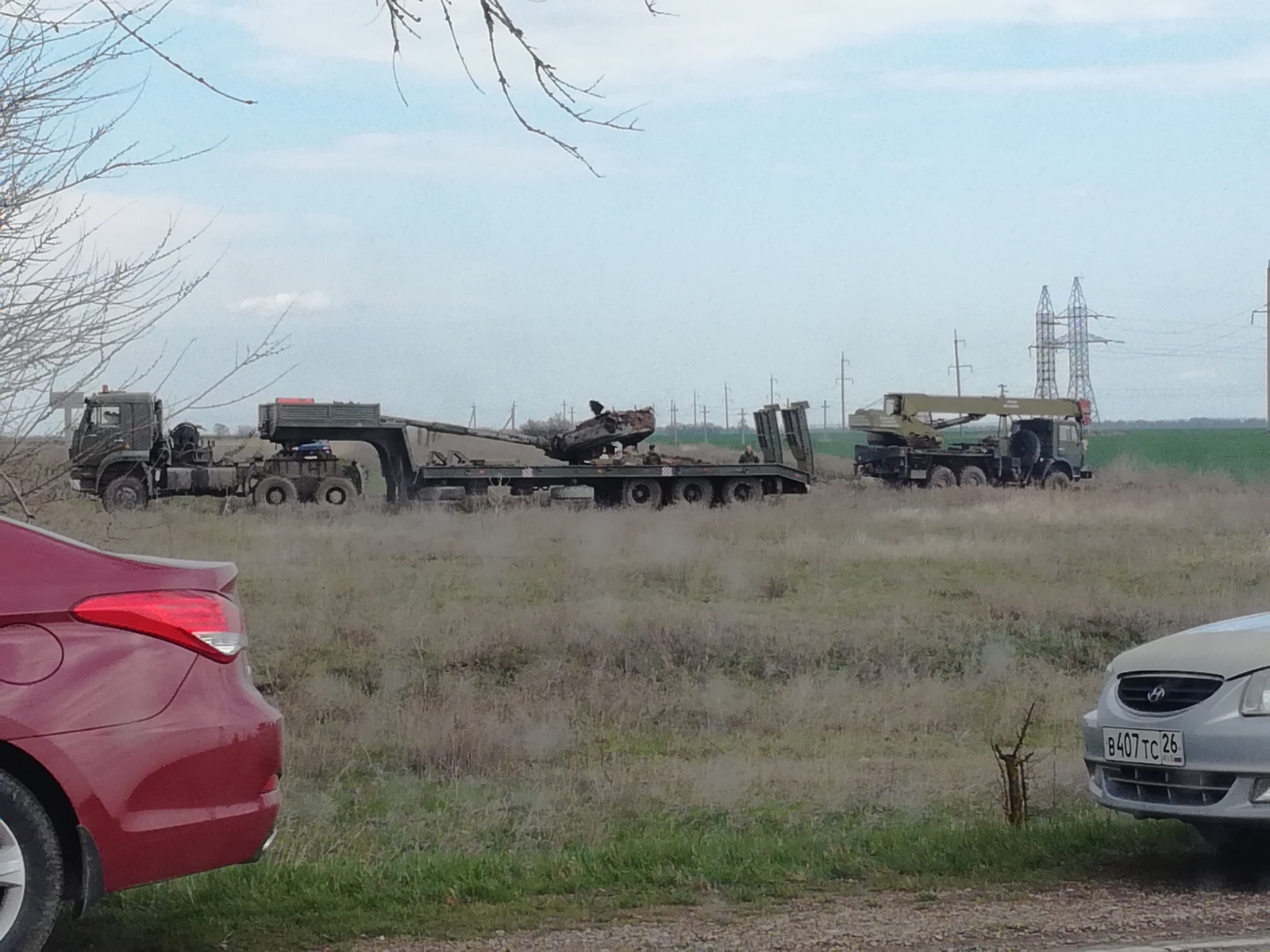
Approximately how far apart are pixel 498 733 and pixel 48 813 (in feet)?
21.5

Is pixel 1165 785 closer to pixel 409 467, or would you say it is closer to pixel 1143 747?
pixel 1143 747

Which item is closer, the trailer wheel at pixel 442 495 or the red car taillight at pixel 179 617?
the red car taillight at pixel 179 617

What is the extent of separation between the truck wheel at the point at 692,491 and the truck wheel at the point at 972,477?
9.63 m

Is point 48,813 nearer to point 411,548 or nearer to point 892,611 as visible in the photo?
point 892,611

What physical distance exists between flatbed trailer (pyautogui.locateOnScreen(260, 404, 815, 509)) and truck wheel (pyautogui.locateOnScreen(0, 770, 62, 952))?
94.5 feet

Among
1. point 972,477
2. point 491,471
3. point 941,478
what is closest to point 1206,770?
point 491,471

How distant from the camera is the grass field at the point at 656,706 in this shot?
5840mm

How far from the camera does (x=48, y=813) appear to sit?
4.23m

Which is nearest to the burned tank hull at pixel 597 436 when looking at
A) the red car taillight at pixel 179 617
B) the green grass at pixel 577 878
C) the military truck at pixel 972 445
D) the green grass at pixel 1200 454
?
the military truck at pixel 972 445

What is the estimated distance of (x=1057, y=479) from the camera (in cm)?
4278

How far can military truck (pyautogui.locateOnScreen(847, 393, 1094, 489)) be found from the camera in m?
42.5

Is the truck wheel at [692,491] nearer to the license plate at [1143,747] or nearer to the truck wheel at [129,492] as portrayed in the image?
the truck wheel at [129,492]

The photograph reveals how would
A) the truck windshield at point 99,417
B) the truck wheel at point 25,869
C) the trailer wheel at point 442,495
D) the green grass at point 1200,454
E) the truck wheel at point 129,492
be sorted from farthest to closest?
the green grass at point 1200,454
the trailer wheel at point 442,495
the truck wheel at point 129,492
the truck windshield at point 99,417
the truck wheel at point 25,869

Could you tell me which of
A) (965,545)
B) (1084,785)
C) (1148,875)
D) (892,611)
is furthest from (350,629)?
(965,545)
